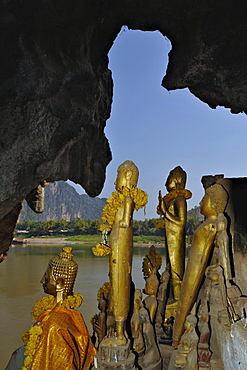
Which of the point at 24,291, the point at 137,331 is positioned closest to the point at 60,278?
the point at 137,331

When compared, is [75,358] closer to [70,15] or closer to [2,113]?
[2,113]

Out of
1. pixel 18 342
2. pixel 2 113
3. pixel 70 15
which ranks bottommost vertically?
pixel 18 342

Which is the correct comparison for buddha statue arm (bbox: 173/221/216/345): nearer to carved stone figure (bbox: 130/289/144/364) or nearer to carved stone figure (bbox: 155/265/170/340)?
carved stone figure (bbox: 155/265/170/340)

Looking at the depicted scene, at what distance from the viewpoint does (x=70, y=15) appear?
12.5 feet

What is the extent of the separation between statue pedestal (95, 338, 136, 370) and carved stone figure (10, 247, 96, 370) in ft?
0.38

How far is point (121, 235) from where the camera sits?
2.61 metres

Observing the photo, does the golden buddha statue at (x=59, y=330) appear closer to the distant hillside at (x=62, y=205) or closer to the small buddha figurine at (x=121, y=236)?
the small buddha figurine at (x=121, y=236)

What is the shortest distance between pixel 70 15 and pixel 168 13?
161 centimetres

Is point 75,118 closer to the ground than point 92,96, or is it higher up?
closer to the ground

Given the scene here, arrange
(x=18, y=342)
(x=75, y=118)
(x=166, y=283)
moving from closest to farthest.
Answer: (x=166, y=283)
(x=75, y=118)
(x=18, y=342)

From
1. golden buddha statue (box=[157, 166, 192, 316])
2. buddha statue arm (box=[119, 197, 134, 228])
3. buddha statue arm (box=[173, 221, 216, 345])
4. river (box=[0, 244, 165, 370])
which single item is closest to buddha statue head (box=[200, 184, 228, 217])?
buddha statue arm (box=[173, 221, 216, 345])

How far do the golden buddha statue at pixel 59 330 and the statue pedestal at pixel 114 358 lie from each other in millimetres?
116

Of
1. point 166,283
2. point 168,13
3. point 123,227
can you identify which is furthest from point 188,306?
point 168,13

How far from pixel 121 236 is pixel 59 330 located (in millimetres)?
827
